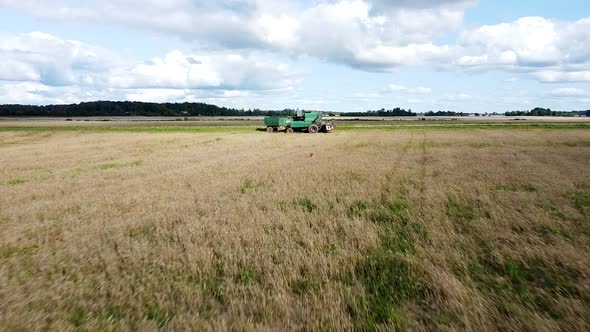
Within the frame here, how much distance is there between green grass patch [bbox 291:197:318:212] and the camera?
10.2 metres

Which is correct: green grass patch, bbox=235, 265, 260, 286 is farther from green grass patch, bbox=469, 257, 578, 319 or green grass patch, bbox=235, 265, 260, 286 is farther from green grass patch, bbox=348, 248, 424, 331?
green grass patch, bbox=469, 257, 578, 319

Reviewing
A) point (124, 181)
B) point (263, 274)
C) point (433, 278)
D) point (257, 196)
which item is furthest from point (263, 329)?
point (124, 181)

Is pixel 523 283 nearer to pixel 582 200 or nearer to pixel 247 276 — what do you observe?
pixel 247 276

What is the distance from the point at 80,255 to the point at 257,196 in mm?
5854

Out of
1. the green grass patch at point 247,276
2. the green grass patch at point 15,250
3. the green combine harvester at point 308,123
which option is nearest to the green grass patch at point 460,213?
the green grass patch at point 247,276

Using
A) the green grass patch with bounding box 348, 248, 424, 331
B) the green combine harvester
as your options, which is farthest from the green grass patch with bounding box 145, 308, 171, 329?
the green combine harvester

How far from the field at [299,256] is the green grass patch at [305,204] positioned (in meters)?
0.06

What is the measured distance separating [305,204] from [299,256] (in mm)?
4233

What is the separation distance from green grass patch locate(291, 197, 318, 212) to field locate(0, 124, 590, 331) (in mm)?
59

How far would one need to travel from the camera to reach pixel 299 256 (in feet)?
21.4

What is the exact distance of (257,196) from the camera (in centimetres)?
1200

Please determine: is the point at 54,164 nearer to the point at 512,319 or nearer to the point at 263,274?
the point at 263,274

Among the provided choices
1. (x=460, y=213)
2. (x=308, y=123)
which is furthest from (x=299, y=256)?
(x=308, y=123)

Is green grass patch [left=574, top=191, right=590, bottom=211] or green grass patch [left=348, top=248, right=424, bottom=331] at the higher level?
green grass patch [left=348, top=248, right=424, bottom=331]
